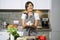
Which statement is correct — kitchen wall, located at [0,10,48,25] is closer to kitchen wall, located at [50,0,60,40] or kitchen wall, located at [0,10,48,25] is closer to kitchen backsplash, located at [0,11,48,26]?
kitchen backsplash, located at [0,11,48,26]

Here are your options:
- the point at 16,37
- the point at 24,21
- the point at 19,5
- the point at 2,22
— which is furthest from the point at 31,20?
the point at 2,22

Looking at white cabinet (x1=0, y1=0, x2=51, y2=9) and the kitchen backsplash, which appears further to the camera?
the kitchen backsplash

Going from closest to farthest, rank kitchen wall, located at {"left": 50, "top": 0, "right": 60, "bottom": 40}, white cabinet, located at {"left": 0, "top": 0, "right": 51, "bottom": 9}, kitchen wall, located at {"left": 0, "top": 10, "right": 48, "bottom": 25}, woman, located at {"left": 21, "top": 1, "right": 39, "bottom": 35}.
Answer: woman, located at {"left": 21, "top": 1, "right": 39, "bottom": 35} < kitchen wall, located at {"left": 50, "top": 0, "right": 60, "bottom": 40} < white cabinet, located at {"left": 0, "top": 0, "right": 51, "bottom": 9} < kitchen wall, located at {"left": 0, "top": 10, "right": 48, "bottom": 25}

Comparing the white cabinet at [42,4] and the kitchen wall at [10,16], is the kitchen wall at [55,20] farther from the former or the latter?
the kitchen wall at [10,16]

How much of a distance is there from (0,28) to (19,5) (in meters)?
0.83

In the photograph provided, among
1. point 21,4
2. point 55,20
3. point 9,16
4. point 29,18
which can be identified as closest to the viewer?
Answer: point 29,18

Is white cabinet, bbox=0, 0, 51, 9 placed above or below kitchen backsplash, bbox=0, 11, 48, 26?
above

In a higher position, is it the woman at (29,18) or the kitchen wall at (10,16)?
the kitchen wall at (10,16)

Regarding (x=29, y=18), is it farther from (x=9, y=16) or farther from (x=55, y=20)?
(x=9, y=16)

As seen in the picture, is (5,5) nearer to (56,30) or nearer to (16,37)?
(56,30)

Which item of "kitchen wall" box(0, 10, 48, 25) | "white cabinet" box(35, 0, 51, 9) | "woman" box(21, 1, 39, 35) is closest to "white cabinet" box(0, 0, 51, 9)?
"white cabinet" box(35, 0, 51, 9)

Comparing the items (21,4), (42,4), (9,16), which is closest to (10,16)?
(9,16)

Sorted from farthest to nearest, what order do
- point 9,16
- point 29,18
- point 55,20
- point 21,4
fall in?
point 9,16, point 21,4, point 55,20, point 29,18

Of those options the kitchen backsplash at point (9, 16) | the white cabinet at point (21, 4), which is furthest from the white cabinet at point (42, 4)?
the kitchen backsplash at point (9, 16)
